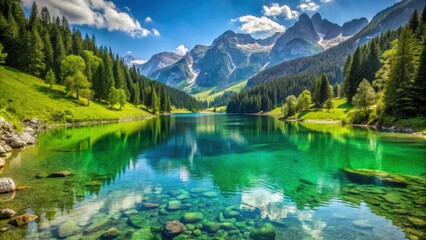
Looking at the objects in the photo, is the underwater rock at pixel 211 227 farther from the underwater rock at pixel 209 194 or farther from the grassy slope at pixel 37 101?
the grassy slope at pixel 37 101

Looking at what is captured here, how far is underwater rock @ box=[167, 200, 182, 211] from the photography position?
1839cm

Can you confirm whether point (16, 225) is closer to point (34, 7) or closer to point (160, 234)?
point (160, 234)

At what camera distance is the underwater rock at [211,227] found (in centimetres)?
1494

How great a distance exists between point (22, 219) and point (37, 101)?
3003 inches

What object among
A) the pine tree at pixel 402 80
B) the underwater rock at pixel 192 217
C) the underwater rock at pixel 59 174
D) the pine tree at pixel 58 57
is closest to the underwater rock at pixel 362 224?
the underwater rock at pixel 192 217

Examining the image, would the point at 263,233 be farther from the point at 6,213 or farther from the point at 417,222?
the point at 6,213

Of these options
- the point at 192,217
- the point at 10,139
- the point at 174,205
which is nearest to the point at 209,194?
the point at 174,205

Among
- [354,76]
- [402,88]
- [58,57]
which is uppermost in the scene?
[58,57]

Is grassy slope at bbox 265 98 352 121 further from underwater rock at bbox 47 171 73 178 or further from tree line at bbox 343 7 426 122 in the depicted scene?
underwater rock at bbox 47 171 73 178

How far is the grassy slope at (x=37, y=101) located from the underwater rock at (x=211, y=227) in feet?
218

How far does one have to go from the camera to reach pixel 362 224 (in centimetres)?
1568

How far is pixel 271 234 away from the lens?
14.5 metres

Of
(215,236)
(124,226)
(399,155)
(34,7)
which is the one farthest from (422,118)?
(34,7)

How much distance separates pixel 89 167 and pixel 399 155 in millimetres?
42779
